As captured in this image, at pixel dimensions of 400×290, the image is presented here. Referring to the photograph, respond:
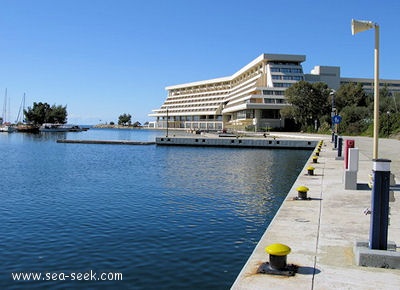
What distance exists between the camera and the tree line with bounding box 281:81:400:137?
88.4 metres

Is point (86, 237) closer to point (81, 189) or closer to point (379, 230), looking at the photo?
point (379, 230)

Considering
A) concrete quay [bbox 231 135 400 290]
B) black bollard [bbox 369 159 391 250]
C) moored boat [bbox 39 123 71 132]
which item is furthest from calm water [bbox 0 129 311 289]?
moored boat [bbox 39 123 71 132]

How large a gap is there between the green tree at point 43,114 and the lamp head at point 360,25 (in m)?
176

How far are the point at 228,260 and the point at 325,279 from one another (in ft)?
13.3

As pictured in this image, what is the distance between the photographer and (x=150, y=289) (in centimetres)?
879

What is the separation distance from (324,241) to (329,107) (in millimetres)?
101312

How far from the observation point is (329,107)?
347 ft

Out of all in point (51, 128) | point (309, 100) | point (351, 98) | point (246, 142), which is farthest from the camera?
point (51, 128)

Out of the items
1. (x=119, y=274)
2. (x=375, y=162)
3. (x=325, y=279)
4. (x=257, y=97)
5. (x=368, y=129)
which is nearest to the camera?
(x=325, y=279)

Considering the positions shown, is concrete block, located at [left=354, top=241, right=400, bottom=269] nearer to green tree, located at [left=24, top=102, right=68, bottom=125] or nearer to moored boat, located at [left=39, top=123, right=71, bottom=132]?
moored boat, located at [left=39, top=123, right=71, bottom=132]

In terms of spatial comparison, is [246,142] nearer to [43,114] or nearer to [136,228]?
[136,228]

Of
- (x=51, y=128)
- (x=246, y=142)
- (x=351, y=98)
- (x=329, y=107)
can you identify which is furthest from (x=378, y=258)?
(x=51, y=128)

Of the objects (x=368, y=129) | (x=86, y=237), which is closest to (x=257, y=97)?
(x=368, y=129)

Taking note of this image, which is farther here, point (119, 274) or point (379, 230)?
point (119, 274)
